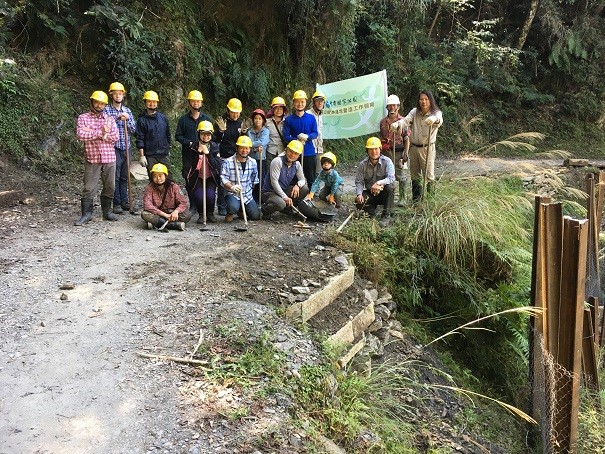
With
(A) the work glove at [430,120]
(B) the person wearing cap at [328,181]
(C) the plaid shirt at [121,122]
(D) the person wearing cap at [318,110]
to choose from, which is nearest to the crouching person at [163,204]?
(C) the plaid shirt at [121,122]

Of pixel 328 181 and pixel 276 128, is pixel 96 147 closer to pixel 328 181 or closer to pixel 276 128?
pixel 276 128

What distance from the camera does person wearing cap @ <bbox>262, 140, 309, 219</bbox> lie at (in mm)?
7047

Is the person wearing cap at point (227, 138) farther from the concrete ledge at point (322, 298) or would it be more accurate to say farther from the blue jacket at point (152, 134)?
the concrete ledge at point (322, 298)

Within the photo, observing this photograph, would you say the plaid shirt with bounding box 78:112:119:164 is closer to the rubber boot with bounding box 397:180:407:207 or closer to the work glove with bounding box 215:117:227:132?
the work glove with bounding box 215:117:227:132

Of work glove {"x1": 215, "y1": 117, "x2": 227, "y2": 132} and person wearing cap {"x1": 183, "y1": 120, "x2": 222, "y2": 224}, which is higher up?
work glove {"x1": 215, "y1": 117, "x2": 227, "y2": 132}

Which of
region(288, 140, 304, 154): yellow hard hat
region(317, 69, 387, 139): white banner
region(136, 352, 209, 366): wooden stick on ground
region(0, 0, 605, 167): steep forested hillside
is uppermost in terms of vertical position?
region(0, 0, 605, 167): steep forested hillside

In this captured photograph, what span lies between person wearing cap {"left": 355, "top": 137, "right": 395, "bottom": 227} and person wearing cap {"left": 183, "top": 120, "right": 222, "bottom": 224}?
206 centimetres

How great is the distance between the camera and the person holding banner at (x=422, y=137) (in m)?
7.02

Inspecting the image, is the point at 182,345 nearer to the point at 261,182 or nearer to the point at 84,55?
the point at 261,182

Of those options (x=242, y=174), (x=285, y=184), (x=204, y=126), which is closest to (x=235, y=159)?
(x=242, y=174)

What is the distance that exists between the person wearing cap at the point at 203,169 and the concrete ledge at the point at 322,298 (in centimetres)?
252

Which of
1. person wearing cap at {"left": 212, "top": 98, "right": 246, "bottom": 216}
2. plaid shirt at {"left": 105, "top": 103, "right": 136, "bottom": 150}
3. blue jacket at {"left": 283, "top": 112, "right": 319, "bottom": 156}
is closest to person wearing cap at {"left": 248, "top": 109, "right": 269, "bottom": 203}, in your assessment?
person wearing cap at {"left": 212, "top": 98, "right": 246, "bottom": 216}

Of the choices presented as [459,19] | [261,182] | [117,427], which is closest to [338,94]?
[261,182]

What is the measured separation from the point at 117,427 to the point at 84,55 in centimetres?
919
